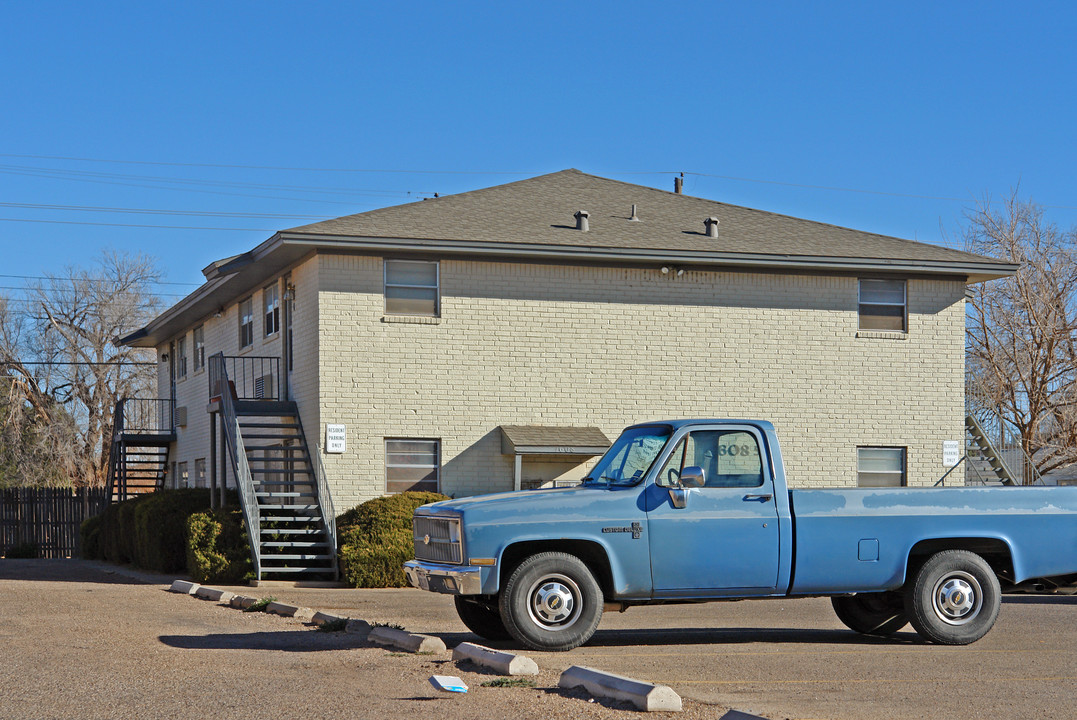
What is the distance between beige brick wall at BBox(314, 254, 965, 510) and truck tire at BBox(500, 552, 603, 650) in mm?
11684

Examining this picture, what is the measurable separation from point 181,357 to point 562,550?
24670 millimetres

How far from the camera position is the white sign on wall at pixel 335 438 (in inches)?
871

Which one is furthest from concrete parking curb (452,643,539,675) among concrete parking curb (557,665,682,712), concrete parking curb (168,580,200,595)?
concrete parking curb (168,580,200,595)

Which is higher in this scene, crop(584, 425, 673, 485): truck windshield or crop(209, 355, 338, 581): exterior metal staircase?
crop(584, 425, 673, 485): truck windshield

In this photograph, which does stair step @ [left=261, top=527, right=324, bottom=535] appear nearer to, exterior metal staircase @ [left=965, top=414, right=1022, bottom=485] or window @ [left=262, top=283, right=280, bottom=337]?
window @ [left=262, top=283, right=280, bottom=337]

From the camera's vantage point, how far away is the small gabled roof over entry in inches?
866

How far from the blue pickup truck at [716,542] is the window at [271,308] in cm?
1407

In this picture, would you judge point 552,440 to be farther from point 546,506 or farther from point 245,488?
point 546,506

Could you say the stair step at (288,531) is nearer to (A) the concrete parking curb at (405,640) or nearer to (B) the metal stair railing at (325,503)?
(B) the metal stair railing at (325,503)

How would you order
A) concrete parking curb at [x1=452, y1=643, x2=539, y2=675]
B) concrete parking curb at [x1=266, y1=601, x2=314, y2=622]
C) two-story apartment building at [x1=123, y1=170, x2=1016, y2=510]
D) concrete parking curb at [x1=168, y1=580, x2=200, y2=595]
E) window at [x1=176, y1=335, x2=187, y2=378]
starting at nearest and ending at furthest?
concrete parking curb at [x1=452, y1=643, x2=539, y2=675], concrete parking curb at [x1=266, y1=601, x2=314, y2=622], concrete parking curb at [x1=168, y1=580, x2=200, y2=595], two-story apartment building at [x1=123, y1=170, x2=1016, y2=510], window at [x1=176, y1=335, x2=187, y2=378]

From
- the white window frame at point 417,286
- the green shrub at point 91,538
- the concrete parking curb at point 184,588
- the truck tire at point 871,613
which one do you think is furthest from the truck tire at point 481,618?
the green shrub at point 91,538

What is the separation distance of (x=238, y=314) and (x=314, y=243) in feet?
25.0

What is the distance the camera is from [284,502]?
2300cm

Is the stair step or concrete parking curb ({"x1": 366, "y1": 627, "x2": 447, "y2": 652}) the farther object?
the stair step
